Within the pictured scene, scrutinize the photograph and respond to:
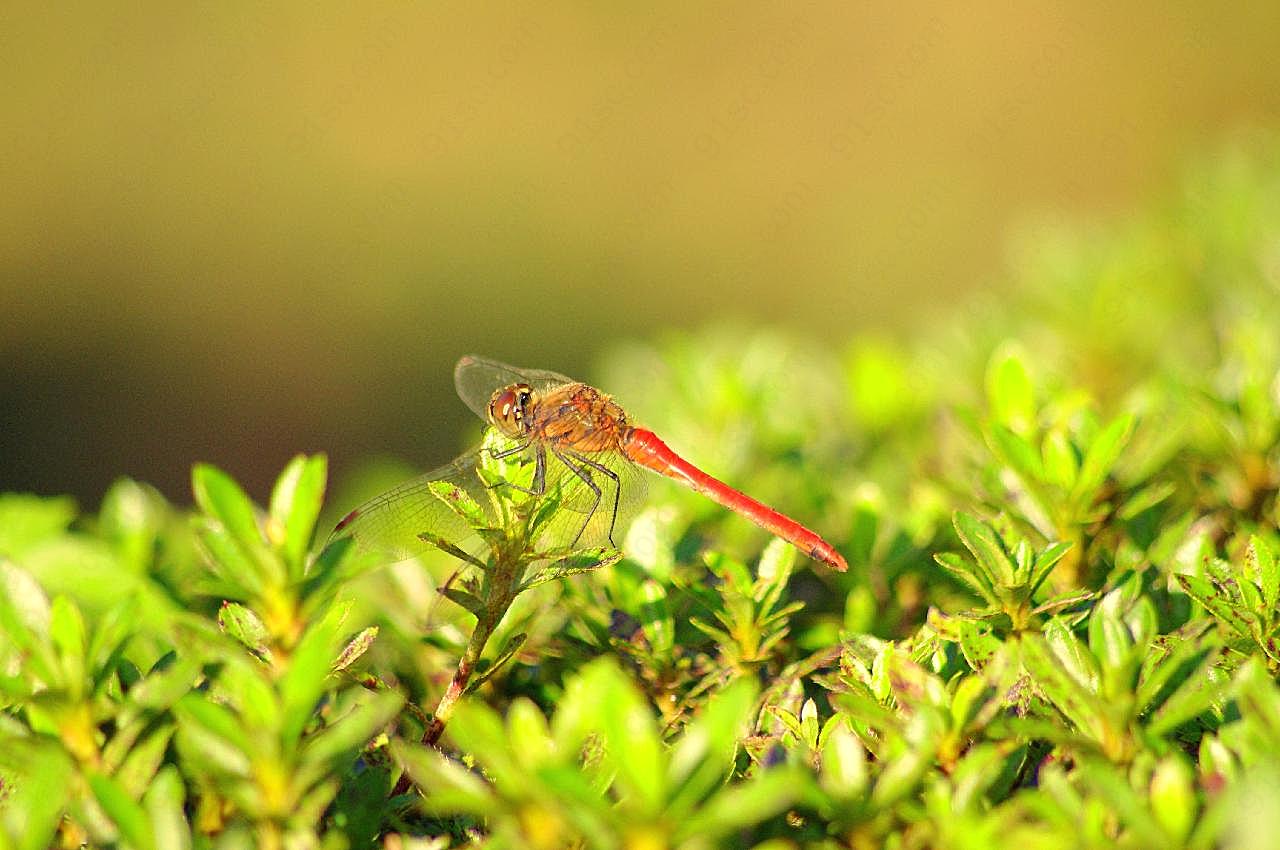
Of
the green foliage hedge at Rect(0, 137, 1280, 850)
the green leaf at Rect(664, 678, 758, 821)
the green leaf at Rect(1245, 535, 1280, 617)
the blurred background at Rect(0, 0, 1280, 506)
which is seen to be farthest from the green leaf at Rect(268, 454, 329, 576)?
the blurred background at Rect(0, 0, 1280, 506)

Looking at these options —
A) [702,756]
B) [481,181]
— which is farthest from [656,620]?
[481,181]

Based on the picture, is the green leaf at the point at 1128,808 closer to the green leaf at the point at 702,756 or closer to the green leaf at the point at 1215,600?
the green leaf at the point at 702,756

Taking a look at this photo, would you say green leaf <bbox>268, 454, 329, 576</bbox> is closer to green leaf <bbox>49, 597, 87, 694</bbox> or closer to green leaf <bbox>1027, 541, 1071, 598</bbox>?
green leaf <bbox>49, 597, 87, 694</bbox>

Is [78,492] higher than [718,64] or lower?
lower

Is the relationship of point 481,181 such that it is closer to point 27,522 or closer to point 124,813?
point 27,522

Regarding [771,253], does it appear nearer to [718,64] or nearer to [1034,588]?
[718,64]

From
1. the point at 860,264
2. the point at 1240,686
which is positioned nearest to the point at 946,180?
the point at 860,264

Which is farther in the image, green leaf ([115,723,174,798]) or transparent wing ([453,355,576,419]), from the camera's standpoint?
transparent wing ([453,355,576,419])
